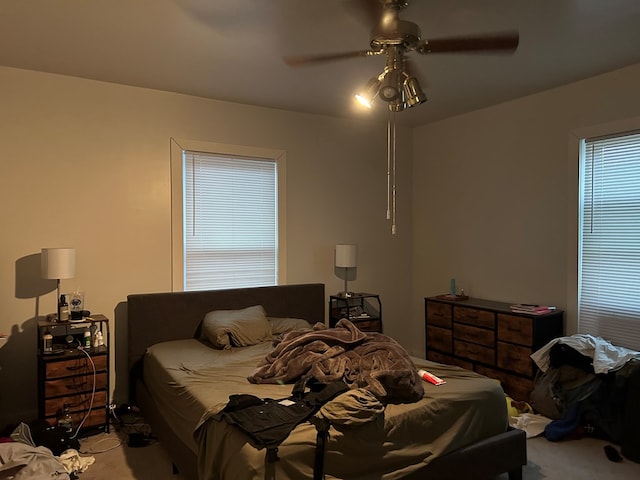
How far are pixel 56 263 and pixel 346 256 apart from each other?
263cm

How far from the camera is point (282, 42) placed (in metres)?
3.03

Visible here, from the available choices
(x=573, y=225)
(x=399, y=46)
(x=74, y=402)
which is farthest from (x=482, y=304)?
(x=74, y=402)

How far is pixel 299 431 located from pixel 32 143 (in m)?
3.11

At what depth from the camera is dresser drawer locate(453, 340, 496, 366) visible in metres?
4.21

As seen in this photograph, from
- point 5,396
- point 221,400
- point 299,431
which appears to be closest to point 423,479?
point 299,431

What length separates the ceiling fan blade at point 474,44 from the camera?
225 centimetres

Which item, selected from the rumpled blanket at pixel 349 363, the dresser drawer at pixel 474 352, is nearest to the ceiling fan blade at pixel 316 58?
the rumpled blanket at pixel 349 363

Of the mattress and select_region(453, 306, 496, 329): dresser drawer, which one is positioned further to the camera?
select_region(453, 306, 496, 329): dresser drawer

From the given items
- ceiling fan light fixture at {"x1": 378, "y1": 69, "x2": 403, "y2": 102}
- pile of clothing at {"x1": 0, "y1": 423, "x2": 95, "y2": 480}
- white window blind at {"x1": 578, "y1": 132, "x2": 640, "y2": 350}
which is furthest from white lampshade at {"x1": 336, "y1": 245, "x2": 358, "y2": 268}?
pile of clothing at {"x1": 0, "y1": 423, "x2": 95, "y2": 480}

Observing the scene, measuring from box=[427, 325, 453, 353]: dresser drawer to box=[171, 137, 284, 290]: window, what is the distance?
167 cm

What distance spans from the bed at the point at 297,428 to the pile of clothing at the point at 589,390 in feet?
3.11

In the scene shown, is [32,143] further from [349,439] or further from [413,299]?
[413,299]

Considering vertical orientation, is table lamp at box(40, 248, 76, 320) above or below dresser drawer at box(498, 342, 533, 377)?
above

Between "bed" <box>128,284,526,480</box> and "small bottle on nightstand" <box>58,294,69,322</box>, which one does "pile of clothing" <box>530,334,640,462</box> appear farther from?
"small bottle on nightstand" <box>58,294,69,322</box>
